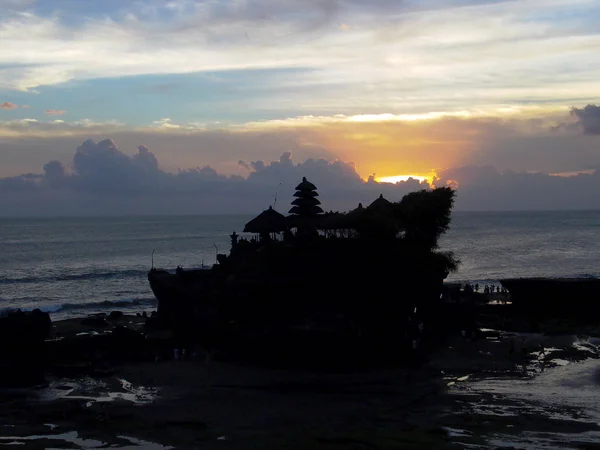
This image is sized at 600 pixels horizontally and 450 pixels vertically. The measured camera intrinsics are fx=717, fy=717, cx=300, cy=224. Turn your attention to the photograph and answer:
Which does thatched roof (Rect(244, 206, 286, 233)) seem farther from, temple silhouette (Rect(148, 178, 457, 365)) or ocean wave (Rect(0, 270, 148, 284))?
ocean wave (Rect(0, 270, 148, 284))

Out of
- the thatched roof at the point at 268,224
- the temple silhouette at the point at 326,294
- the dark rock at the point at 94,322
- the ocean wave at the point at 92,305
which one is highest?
the thatched roof at the point at 268,224

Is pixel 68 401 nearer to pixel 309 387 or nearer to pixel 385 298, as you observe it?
pixel 309 387

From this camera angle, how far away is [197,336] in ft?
149

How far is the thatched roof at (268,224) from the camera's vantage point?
→ 47375 mm

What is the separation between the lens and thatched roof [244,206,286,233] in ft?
155

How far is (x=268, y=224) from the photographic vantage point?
156ft

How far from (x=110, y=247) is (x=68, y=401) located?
127823 mm

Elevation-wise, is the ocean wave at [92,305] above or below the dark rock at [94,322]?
below

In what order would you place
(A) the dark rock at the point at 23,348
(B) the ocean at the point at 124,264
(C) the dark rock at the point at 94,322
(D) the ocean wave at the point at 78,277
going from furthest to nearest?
(D) the ocean wave at the point at 78,277 → (B) the ocean at the point at 124,264 → (C) the dark rock at the point at 94,322 → (A) the dark rock at the point at 23,348

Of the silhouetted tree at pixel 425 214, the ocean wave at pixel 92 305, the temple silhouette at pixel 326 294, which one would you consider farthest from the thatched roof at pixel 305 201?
the ocean wave at pixel 92 305

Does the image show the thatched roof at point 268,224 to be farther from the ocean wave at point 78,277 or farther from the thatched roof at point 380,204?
the ocean wave at point 78,277

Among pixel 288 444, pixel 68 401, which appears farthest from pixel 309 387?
pixel 68 401

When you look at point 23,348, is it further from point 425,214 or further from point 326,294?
point 425,214

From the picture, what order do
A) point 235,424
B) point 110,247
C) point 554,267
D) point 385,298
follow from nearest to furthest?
point 235,424, point 385,298, point 554,267, point 110,247
